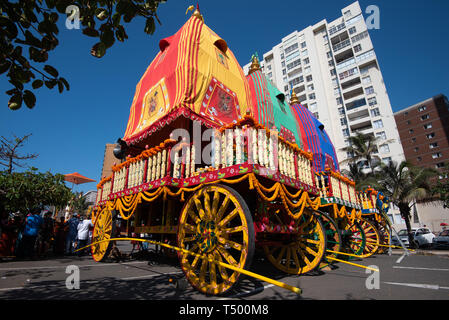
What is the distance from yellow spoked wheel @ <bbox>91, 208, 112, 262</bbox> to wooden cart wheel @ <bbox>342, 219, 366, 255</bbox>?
730cm

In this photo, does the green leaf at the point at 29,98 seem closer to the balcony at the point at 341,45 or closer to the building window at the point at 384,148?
the building window at the point at 384,148

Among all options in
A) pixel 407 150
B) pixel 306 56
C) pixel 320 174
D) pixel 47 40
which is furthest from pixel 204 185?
pixel 407 150

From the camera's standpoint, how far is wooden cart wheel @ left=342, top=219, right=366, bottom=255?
809cm

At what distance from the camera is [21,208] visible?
793 cm

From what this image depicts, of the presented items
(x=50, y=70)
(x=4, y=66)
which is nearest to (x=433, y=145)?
Answer: (x=50, y=70)

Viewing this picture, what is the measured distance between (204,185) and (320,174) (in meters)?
4.51

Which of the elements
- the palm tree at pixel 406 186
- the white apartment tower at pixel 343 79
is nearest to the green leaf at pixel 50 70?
the palm tree at pixel 406 186

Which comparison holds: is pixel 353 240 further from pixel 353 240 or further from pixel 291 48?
pixel 291 48

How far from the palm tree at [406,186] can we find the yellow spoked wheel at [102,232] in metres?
18.2

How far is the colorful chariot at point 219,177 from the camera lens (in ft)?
11.7

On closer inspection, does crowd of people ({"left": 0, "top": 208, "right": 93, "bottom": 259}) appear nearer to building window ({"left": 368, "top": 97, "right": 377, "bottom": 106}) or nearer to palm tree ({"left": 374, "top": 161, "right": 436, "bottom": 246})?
palm tree ({"left": 374, "top": 161, "right": 436, "bottom": 246})

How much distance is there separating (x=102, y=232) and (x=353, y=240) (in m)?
8.78

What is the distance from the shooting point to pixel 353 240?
28.9 feet

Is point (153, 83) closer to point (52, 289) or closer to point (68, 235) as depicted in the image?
point (52, 289)
